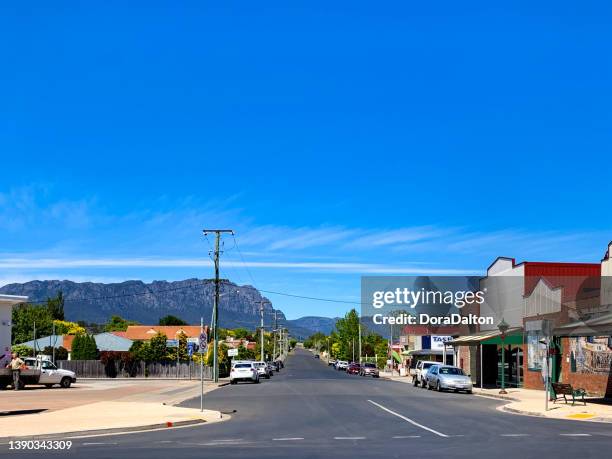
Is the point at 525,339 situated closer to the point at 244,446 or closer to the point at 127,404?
the point at 127,404

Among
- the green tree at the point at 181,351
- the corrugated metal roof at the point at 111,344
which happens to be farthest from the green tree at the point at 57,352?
the green tree at the point at 181,351

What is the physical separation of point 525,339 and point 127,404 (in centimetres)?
2599

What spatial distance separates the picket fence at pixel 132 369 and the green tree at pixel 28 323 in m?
68.0

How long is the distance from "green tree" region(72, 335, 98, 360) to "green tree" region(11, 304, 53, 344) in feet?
202

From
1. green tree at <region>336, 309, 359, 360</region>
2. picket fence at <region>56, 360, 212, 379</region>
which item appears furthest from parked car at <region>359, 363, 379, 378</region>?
green tree at <region>336, 309, 359, 360</region>

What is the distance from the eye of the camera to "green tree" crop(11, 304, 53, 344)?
13673cm

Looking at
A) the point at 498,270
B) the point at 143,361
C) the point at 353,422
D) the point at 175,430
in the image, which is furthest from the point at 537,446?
the point at 143,361

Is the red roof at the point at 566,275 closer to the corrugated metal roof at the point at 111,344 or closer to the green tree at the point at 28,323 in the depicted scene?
the corrugated metal roof at the point at 111,344

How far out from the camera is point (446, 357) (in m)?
80.9

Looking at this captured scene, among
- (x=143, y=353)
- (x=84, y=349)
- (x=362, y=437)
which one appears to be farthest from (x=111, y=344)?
(x=362, y=437)

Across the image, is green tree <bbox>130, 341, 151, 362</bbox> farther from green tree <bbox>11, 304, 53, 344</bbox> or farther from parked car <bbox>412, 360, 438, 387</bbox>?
green tree <bbox>11, 304, 53, 344</bbox>

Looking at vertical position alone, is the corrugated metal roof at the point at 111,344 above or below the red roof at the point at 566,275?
below

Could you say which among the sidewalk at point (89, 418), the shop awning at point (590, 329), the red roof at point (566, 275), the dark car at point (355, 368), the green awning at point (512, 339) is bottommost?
the dark car at point (355, 368)

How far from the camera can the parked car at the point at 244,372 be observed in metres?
55.2
